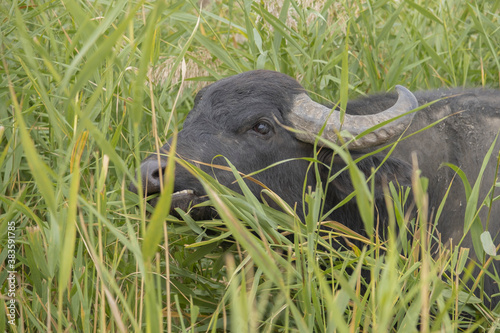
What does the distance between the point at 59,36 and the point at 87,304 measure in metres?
2.21

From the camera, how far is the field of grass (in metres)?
1.62

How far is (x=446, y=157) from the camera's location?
3.44 meters

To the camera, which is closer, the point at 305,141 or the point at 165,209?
the point at 165,209

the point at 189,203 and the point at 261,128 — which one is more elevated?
the point at 261,128

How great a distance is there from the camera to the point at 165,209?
1373 mm

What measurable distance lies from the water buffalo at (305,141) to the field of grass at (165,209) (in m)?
0.26

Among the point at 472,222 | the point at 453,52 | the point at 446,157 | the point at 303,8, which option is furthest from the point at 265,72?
the point at 453,52

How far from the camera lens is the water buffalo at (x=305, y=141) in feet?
9.97

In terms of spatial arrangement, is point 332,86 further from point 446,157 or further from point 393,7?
point 446,157

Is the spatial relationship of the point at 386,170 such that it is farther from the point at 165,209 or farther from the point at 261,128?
the point at 165,209

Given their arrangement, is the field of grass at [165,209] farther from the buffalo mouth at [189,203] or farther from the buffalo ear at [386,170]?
the buffalo ear at [386,170]

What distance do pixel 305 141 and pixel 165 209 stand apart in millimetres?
1935

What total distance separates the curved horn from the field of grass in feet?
1.29

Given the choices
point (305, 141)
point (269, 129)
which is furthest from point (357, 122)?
point (269, 129)
